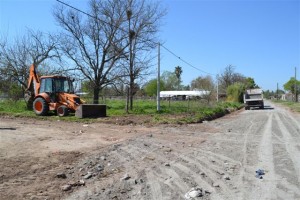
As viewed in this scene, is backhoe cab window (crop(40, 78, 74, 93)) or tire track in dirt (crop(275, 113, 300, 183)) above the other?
backhoe cab window (crop(40, 78, 74, 93))

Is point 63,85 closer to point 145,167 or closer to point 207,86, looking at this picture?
point 145,167

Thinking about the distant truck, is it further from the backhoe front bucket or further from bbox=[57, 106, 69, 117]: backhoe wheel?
bbox=[57, 106, 69, 117]: backhoe wheel

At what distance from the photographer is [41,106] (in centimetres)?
2323

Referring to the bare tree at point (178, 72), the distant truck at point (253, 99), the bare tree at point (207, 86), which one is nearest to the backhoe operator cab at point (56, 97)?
the bare tree at point (207, 86)

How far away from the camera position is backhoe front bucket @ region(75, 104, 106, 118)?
69.5ft

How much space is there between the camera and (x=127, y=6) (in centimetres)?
3103

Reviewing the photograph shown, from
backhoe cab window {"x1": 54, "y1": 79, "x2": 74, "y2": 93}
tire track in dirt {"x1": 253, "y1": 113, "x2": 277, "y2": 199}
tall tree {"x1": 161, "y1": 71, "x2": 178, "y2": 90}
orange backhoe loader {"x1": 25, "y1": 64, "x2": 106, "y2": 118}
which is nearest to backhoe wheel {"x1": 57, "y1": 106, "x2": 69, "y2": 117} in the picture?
orange backhoe loader {"x1": 25, "y1": 64, "x2": 106, "y2": 118}

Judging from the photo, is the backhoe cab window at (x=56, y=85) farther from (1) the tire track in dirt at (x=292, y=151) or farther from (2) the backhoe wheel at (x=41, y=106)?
(1) the tire track in dirt at (x=292, y=151)

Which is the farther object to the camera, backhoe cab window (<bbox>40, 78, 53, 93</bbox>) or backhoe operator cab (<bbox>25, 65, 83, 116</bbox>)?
backhoe cab window (<bbox>40, 78, 53, 93</bbox>)

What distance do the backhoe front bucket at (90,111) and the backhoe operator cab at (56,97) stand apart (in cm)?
99

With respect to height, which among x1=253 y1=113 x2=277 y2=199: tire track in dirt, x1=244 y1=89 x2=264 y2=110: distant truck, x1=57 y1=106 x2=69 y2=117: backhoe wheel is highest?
x1=244 y1=89 x2=264 y2=110: distant truck

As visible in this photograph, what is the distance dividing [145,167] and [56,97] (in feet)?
52.7

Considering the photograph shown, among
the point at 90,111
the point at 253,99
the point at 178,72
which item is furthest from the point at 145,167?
the point at 178,72

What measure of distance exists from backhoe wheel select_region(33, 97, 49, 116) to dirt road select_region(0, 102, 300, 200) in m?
9.38
